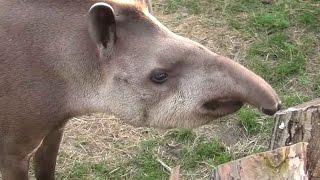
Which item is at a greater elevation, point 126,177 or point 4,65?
point 4,65

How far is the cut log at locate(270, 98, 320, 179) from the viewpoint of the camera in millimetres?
3686

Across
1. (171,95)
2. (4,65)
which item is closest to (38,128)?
(4,65)

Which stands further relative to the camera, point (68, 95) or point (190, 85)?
point (68, 95)

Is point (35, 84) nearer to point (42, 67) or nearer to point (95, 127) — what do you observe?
point (42, 67)

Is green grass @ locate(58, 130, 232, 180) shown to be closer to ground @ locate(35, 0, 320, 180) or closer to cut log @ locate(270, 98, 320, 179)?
ground @ locate(35, 0, 320, 180)

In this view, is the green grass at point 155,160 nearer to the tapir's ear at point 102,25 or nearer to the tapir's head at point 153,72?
the tapir's head at point 153,72

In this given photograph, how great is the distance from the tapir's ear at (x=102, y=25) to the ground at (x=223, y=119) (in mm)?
1762

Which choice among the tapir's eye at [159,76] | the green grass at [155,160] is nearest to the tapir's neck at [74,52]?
the tapir's eye at [159,76]

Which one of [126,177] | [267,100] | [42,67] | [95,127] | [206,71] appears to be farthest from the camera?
[95,127]

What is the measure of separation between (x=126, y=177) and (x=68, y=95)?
1516 millimetres

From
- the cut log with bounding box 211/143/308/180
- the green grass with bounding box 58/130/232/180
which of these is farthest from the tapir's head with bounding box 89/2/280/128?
the green grass with bounding box 58/130/232/180

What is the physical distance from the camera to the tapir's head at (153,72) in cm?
368

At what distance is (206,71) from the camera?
144 inches

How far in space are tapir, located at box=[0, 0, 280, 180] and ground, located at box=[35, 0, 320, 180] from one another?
4.72 ft
